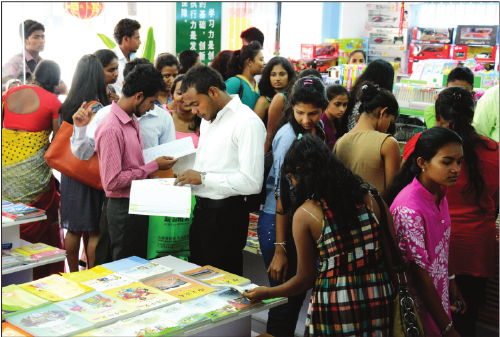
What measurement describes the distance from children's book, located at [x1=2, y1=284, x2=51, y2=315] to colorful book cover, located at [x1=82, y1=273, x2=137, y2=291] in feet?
0.64

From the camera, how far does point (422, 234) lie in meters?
1.92

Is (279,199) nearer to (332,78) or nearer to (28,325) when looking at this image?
(28,325)

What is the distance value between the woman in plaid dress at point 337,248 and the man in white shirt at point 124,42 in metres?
3.33

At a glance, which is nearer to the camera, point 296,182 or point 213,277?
point 296,182

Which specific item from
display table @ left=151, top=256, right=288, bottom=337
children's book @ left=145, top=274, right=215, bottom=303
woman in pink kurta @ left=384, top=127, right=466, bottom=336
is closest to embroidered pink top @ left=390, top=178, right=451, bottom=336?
woman in pink kurta @ left=384, top=127, right=466, bottom=336

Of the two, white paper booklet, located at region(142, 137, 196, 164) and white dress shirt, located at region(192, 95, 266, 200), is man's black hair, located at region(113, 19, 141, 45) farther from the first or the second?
white dress shirt, located at region(192, 95, 266, 200)

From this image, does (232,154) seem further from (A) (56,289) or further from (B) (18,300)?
(B) (18,300)

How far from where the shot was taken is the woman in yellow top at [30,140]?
11.3ft

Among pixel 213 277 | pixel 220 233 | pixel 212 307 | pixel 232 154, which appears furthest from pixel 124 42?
pixel 212 307

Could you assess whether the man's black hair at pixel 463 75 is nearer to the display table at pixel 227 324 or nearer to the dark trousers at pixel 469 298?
the dark trousers at pixel 469 298

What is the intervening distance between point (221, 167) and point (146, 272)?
2.11ft

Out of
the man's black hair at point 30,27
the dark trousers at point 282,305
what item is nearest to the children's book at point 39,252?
the dark trousers at point 282,305

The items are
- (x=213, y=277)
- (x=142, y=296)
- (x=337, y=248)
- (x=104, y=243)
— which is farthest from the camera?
(x=104, y=243)

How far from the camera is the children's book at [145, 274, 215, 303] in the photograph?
1.90 m
